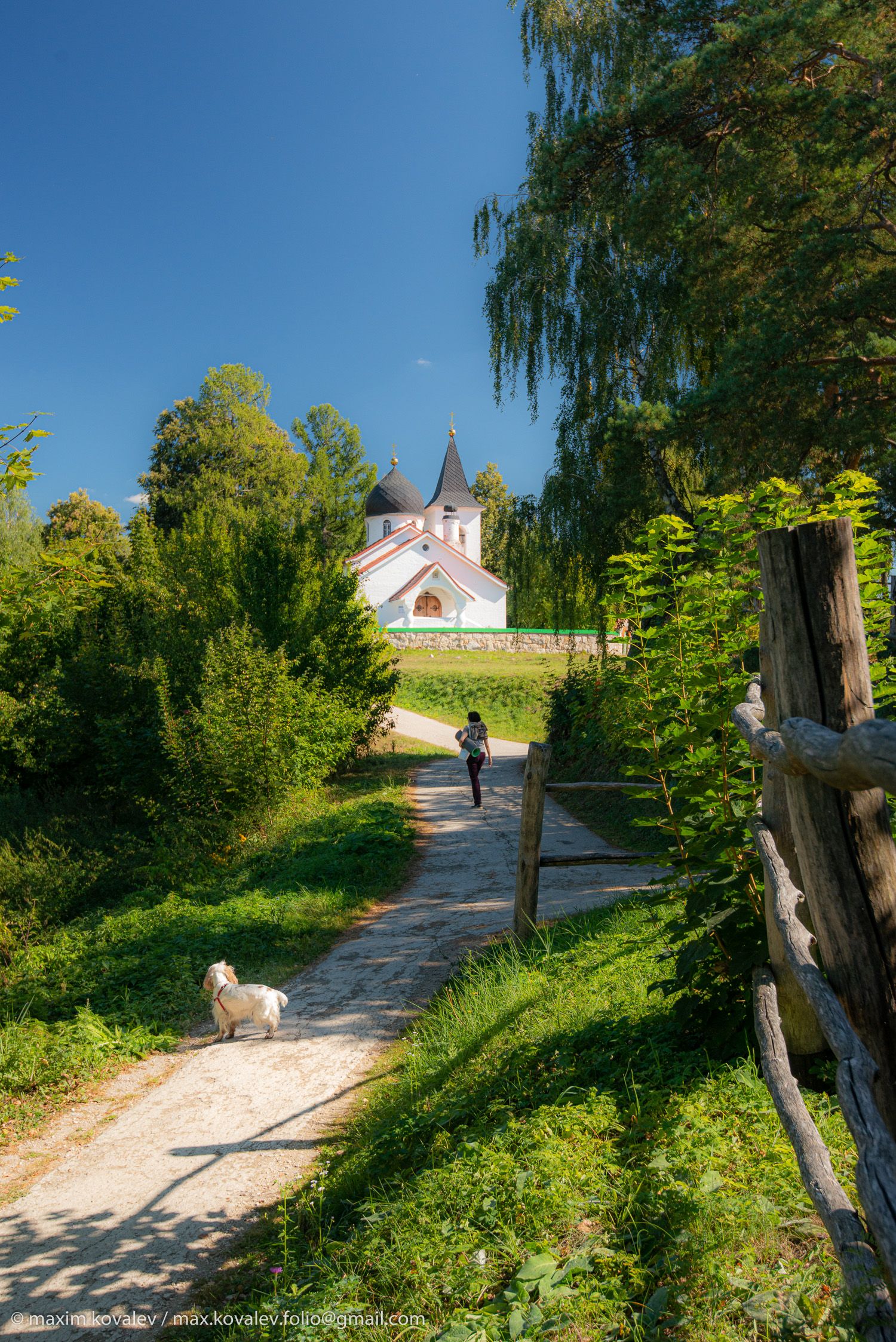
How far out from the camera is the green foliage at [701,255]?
957 cm

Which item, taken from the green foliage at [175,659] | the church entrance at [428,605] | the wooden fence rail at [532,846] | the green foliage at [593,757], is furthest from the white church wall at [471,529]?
the wooden fence rail at [532,846]

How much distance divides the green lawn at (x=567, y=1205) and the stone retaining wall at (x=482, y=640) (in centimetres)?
3736

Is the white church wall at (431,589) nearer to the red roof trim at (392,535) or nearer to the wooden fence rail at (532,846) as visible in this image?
the red roof trim at (392,535)

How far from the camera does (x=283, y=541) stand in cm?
1773

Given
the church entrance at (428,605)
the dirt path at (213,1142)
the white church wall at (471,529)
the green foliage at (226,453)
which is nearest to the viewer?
the dirt path at (213,1142)

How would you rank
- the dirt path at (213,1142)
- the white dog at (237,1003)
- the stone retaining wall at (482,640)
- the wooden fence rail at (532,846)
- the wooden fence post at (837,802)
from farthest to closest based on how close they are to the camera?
the stone retaining wall at (482,640) < the wooden fence rail at (532,846) < the white dog at (237,1003) < the dirt path at (213,1142) < the wooden fence post at (837,802)

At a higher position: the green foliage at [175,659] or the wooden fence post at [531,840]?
the green foliage at [175,659]

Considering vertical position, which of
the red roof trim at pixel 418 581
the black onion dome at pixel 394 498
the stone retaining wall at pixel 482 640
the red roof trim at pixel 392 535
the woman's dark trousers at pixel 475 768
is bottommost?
the woman's dark trousers at pixel 475 768

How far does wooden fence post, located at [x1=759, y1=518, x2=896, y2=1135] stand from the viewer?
6.12 feet

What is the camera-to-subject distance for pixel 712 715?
3.62 metres

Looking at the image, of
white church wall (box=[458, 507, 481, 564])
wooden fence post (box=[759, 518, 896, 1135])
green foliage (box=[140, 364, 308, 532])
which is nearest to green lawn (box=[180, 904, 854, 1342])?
wooden fence post (box=[759, 518, 896, 1135])

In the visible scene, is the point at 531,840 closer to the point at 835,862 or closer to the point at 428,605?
the point at 835,862

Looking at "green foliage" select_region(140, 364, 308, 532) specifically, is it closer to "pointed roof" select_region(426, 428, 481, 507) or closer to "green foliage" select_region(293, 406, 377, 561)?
"green foliage" select_region(293, 406, 377, 561)

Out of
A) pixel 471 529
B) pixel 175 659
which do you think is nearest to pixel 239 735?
pixel 175 659
